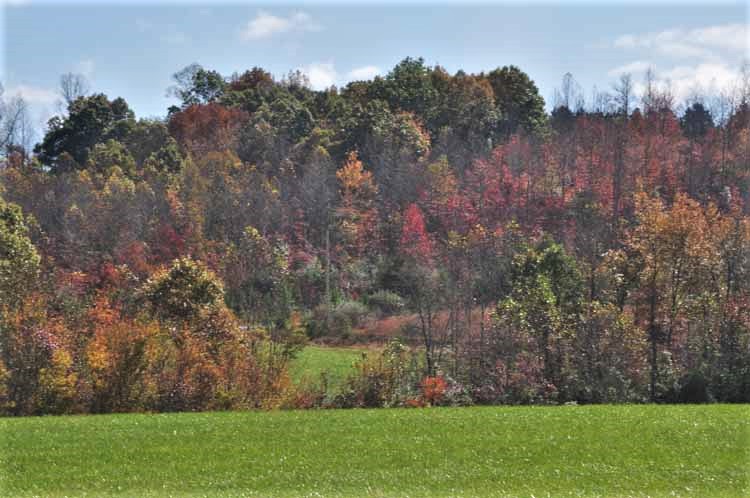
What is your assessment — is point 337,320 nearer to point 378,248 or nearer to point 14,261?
point 378,248

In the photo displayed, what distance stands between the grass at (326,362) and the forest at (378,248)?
1578mm

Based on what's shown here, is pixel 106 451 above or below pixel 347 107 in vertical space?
below

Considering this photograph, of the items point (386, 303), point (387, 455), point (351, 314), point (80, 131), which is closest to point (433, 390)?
point (387, 455)

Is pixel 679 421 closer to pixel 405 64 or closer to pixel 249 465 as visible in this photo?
pixel 249 465

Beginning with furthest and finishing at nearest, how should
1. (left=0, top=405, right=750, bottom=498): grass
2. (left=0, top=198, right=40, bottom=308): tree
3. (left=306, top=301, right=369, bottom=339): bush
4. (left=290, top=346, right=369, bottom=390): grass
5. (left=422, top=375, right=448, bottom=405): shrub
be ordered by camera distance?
(left=306, top=301, right=369, bottom=339): bush
(left=290, top=346, right=369, bottom=390): grass
(left=422, top=375, right=448, bottom=405): shrub
(left=0, top=198, right=40, bottom=308): tree
(left=0, top=405, right=750, bottom=498): grass

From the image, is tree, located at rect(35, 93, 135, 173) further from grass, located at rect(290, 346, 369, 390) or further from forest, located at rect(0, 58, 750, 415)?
grass, located at rect(290, 346, 369, 390)

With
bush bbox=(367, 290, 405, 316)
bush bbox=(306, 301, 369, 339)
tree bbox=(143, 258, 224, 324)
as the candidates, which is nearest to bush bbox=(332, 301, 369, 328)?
bush bbox=(306, 301, 369, 339)

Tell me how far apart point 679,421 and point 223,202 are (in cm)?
3857

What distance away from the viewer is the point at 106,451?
13.4m

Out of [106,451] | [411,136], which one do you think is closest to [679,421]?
[106,451]

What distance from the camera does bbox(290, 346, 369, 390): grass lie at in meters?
25.7

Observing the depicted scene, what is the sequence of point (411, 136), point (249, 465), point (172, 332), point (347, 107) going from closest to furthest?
point (249, 465) < point (172, 332) < point (411, 136) < point (347, 107)

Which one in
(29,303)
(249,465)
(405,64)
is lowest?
(249,465)

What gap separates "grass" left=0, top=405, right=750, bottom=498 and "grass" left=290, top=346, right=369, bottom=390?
9.15 meters
